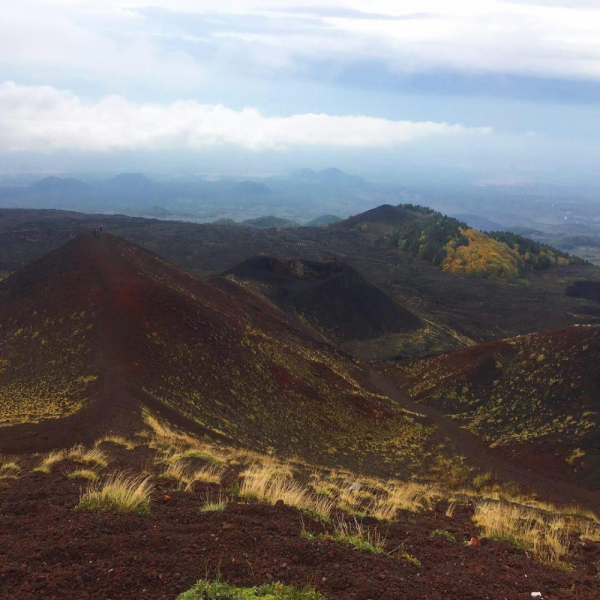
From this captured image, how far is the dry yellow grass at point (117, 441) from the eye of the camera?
45.7 ft

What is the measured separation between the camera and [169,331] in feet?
88.0

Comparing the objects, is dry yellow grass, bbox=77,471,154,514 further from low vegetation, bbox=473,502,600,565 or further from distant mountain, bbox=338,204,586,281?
distant mountain, bbox=338,204,586,281

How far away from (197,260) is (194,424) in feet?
261

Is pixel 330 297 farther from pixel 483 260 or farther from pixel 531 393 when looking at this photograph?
pixel 483 260

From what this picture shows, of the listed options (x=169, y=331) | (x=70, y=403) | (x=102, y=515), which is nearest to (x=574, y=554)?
(x=102, y=515)

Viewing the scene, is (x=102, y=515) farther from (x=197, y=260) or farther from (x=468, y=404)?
(x=197, y=260)

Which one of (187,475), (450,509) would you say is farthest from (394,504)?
(187,475)

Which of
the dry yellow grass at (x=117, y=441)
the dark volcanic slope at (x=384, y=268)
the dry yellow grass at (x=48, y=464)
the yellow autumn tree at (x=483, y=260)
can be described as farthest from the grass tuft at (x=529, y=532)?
the yellow autumn tree at (x=483, y=260)

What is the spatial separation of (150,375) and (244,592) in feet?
62.2

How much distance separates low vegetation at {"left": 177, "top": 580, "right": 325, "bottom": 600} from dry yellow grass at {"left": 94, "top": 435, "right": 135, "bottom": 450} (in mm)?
9712

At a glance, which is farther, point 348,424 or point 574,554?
point 348,424

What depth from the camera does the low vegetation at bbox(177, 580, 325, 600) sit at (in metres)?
4.83

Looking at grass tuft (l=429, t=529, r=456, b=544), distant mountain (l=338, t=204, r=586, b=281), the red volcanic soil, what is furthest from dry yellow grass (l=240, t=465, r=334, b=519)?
distant mountain (l=338, t=204, r=586, b=281)

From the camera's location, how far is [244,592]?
492 cm
